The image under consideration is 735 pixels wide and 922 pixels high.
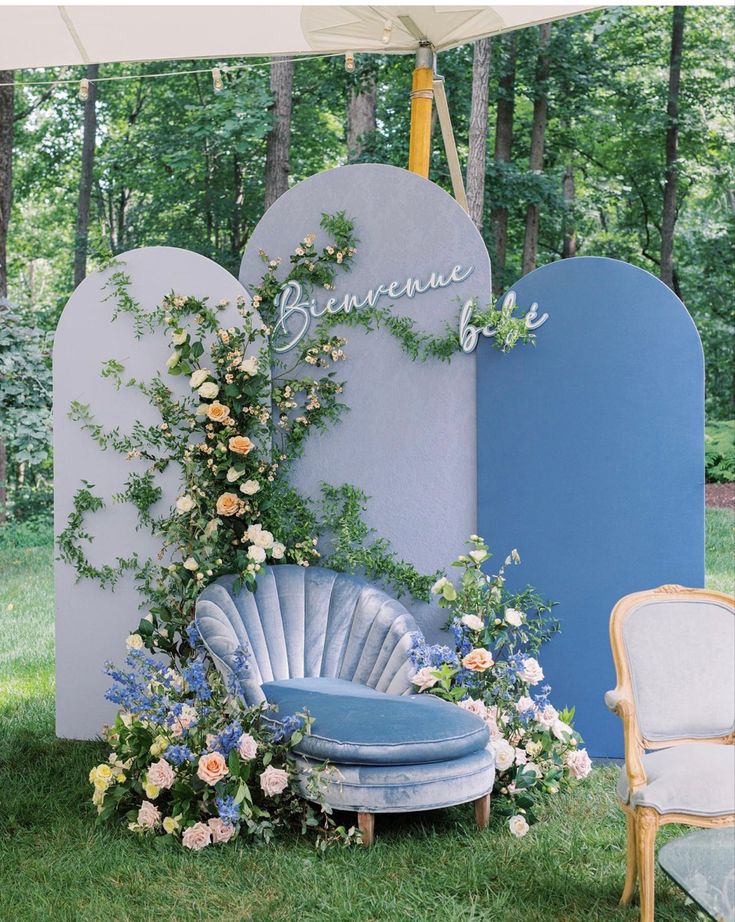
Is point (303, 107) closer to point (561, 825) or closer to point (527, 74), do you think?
point (527, 74)

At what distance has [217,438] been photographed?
175 inches

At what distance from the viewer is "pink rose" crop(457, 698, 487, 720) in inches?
152

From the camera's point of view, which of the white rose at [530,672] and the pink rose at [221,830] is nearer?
the pink rose at [221,830]

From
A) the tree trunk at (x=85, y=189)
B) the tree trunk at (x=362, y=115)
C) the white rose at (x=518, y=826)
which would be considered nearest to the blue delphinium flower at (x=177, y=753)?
the white rose at (x=518, y=826)

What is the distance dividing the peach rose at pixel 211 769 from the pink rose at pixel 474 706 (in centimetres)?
98

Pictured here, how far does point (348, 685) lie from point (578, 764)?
3.13 feet

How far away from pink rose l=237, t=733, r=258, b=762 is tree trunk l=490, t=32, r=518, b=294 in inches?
357

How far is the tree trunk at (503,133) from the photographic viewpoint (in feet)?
38.7

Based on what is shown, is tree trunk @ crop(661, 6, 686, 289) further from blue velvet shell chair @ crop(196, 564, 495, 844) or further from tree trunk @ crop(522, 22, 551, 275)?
blue velvet shell chair @ crop(196, 564, 495, 844)

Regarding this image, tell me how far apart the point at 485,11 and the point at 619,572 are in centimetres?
292

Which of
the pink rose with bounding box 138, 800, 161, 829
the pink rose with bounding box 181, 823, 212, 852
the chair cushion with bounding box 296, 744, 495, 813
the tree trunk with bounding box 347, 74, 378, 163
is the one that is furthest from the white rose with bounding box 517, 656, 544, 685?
the tree trunk with bounding box 347, 74, 378, 163

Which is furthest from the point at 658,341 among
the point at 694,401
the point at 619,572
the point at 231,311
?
the point at 231,311

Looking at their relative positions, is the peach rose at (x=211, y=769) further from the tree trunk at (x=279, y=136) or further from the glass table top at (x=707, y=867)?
the tree trunk at (x=279, y=136)

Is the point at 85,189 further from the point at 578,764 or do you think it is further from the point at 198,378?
the point at 578,764
